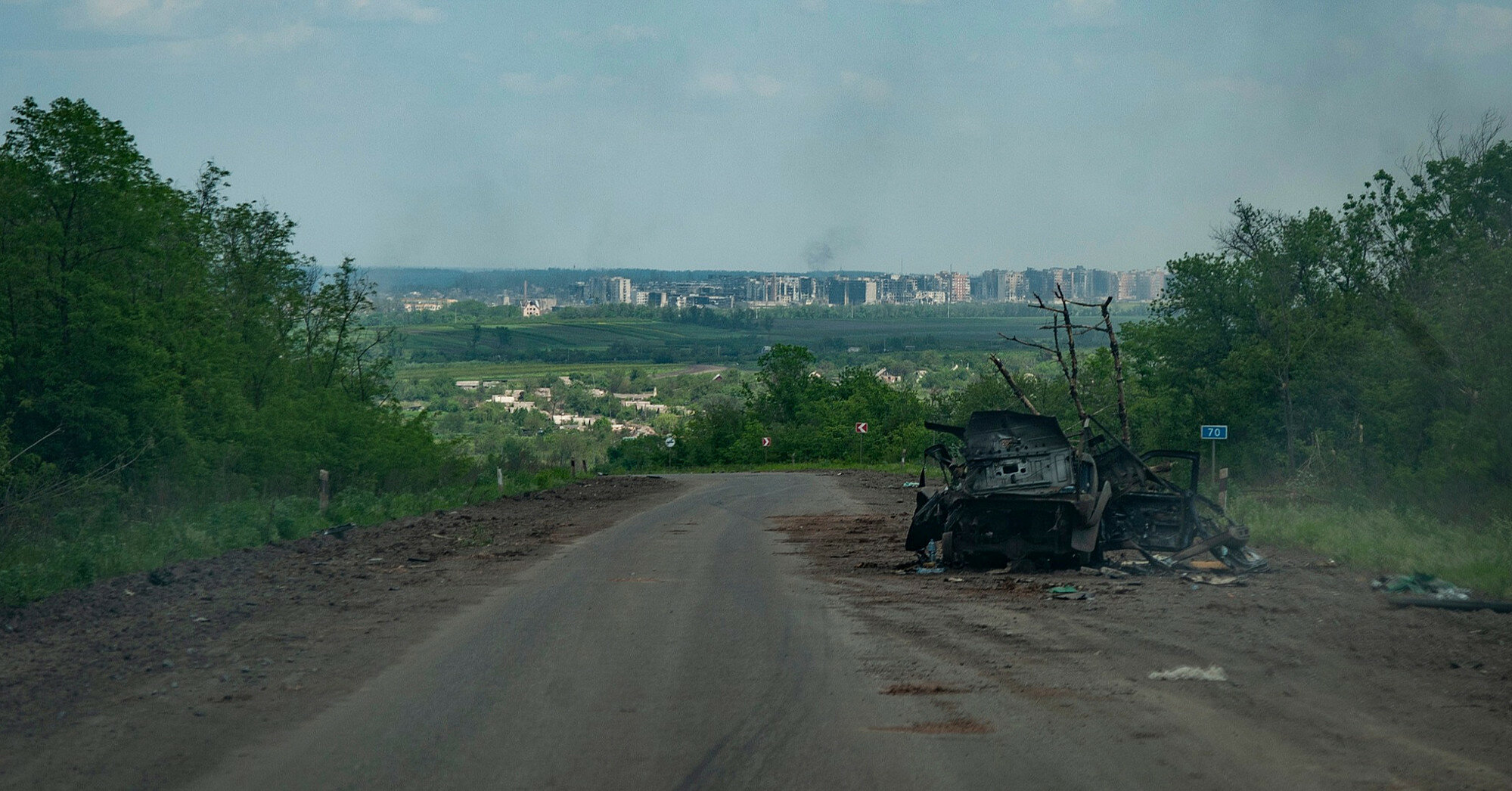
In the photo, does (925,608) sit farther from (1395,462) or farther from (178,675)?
(1395,462)

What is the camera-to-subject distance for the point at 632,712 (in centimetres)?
734

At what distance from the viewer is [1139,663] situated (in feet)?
29.0

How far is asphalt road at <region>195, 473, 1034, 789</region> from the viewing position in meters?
5.97

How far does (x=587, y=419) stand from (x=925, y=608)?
5450 inches

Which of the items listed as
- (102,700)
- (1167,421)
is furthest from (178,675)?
(1167,421)

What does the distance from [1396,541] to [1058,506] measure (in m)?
5.20

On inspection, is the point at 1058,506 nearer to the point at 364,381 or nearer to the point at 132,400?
the point at 132,400

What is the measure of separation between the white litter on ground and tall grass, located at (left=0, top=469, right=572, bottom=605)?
411 inches

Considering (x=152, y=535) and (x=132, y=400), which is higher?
(x=132, y=400)

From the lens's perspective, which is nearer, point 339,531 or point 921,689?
point 921,689

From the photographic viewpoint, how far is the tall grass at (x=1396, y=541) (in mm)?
12461

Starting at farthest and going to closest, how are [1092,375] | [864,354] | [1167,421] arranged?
[864,354]
[1092,375]
[1167,421]

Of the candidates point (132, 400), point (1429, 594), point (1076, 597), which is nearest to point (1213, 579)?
point (1076, 597)

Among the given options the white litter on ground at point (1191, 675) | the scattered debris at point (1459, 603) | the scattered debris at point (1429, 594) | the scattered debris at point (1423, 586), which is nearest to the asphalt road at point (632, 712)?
the white litter on ground at point (1191, 675)
